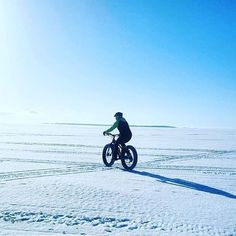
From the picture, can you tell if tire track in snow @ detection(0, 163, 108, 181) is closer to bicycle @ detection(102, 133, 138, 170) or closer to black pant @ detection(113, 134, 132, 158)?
bicycle @ detection(102, 133, 138, 170)

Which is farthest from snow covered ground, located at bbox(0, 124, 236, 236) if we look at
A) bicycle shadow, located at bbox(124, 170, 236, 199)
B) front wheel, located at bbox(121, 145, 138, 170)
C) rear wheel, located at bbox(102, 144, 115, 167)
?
rear wheel, located at bbox(102, 144, 115, 167)

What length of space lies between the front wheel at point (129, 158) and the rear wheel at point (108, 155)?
527 mm

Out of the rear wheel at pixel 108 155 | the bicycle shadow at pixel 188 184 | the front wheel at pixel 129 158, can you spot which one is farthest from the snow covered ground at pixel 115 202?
the rear wheel at pixel 108 155

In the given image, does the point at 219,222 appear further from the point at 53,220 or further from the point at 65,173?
the point at 65,173

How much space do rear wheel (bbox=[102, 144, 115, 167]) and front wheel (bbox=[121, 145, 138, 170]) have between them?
527mm

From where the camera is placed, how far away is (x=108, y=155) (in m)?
12.8

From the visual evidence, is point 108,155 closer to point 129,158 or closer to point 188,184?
point 129,158

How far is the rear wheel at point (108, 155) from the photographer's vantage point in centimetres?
1259

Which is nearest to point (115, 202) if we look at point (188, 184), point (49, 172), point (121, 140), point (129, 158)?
point (188, 184)

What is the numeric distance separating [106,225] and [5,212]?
1.84m

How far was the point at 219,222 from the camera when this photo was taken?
584cm

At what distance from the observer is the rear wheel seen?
41.3ft

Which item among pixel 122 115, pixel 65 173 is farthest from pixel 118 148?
pixel 65 173

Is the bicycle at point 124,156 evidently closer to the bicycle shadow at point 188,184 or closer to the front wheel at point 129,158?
the front wheel at point 129,158
